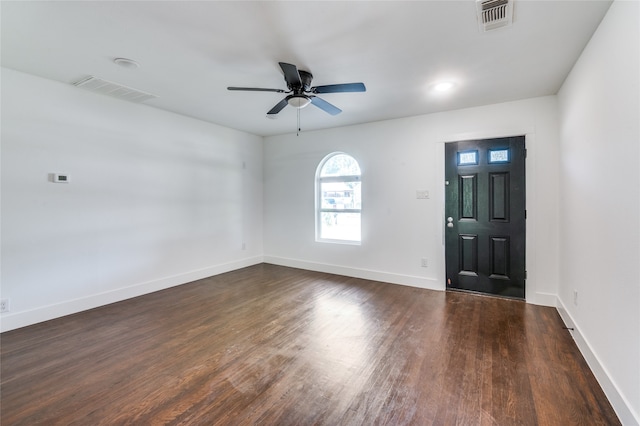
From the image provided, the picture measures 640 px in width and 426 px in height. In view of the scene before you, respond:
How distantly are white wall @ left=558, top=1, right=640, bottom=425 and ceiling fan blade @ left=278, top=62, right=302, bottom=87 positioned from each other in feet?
6.83

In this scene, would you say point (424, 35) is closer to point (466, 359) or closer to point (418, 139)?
point (418, 139)

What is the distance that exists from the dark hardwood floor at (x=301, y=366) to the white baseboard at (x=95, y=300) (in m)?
0.14

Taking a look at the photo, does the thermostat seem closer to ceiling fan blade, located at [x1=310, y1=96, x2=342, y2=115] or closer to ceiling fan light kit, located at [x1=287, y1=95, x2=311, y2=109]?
ceiling fan light kit, located at [x1=287, y1=95, x2=311, y2=109]

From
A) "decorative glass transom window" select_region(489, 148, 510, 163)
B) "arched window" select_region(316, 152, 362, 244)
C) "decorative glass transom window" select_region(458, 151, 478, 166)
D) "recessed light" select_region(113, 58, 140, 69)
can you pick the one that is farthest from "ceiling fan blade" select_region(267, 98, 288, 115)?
"decorative glass transom window" select_region(489, 148, 510, 163)

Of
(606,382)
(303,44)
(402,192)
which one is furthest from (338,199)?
(606,382)

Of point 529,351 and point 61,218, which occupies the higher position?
point 61,218

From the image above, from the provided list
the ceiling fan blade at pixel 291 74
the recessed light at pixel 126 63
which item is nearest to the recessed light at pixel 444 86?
the ceiling fan blade at pixel 291 74

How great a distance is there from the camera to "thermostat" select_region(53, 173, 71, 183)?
3122 millimetres

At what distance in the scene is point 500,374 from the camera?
2117mm

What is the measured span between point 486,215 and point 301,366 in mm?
3111

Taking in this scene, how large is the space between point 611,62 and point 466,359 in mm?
2360

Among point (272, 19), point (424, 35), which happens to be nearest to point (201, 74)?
point (272, 19)

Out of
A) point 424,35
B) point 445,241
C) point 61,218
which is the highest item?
point 424,35

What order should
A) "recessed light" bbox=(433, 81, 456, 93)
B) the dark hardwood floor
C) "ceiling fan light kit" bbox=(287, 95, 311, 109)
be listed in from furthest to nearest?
1. "recessed light" bbox=(433, 81, 456, 93)
2. "ceiling fan light kit" bbox=(287, 95, 311, 109)
3. the dark hardwood floor
